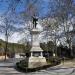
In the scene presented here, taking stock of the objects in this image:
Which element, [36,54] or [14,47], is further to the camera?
[14,47]

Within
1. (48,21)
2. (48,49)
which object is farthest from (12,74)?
(48,49)

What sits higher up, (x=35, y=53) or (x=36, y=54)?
(x=35, y=53)

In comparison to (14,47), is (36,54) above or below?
below

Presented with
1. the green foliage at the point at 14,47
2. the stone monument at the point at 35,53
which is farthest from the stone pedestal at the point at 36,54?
the green foliage at the point at 14,47

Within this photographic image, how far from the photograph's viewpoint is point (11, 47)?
274 feet

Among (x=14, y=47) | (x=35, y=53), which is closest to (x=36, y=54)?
(x=35, y=53)

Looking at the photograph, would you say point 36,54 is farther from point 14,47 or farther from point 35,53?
point 14,47

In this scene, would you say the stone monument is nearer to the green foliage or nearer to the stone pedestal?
the stone pedestal

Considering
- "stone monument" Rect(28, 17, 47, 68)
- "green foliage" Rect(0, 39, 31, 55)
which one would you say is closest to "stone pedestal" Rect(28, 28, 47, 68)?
"stone monument" Rect(28, 17, 47, 68)

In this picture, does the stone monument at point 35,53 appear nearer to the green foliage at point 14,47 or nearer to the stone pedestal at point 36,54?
the stone pedestal at point 36,54

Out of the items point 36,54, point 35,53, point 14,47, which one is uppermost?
point 14,47

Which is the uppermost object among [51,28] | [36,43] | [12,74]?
[51,28]

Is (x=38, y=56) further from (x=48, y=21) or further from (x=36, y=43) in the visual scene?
(x=48, y=21)

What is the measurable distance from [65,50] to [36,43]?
24931mm
